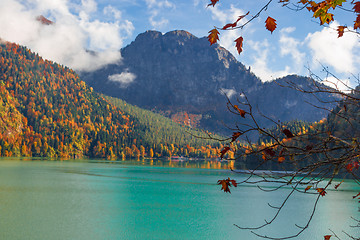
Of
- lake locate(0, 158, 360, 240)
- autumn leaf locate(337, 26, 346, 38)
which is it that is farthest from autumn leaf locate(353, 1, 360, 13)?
lake locate(0, 158, 360, 240)

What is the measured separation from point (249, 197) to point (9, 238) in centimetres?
3085

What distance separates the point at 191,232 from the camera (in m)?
25.7

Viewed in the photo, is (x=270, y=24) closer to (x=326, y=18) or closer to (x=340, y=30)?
(x=326, y=18)

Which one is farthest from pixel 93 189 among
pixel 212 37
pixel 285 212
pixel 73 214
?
pixel 212 37

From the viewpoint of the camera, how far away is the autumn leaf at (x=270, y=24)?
10.6 ft

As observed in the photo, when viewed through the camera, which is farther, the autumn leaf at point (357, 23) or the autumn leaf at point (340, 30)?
the autumn leaf at point (340, 30)

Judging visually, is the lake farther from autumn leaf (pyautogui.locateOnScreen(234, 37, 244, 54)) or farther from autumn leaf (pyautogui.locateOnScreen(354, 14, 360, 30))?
autumn leaf (pyautogui.locateOnScreen(354, 14, 360, 30))

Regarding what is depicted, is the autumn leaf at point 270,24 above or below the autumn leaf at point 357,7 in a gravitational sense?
below

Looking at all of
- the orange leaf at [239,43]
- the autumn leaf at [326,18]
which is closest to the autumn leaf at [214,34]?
the orange leaf at [239,43]

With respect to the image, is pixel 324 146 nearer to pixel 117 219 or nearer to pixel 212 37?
pixel 212 37

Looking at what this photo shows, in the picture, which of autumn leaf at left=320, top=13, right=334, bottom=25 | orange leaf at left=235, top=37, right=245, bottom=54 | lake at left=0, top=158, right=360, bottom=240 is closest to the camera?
autumn leaf at left=320, top=13, right=334, bottom=25

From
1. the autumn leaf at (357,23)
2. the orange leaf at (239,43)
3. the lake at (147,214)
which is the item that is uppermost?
the autumn leaf at (357,23)

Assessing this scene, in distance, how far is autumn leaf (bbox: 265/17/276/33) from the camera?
3241 millimetres

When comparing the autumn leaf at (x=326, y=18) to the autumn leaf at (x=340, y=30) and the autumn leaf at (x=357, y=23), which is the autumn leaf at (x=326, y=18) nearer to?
the autumn leaf at (x=357, y=23)
